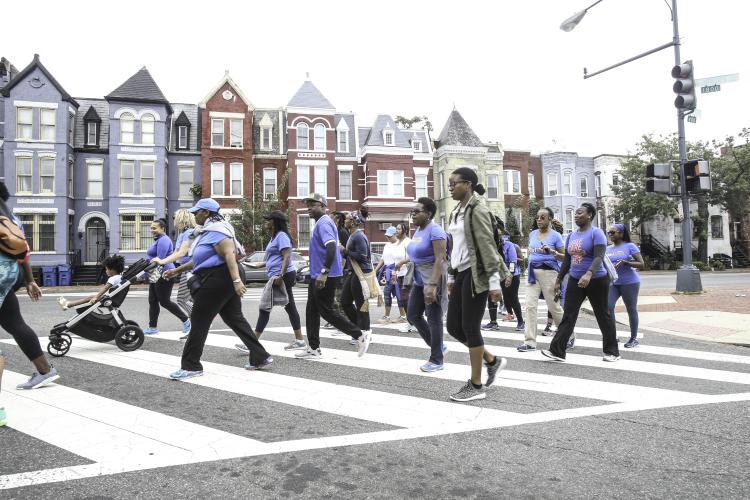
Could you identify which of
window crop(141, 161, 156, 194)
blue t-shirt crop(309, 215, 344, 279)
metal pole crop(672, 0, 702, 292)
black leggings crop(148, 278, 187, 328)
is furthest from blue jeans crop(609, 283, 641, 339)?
window crop(141, 161, 156, 194)

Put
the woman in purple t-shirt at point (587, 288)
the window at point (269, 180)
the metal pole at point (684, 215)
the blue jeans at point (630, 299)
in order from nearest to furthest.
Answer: the woman in purple t-shirt at point (587, 288) → the blue jeans at point (630, 299) → the metal pole at point (684, 215) → the window at point (269, 180)

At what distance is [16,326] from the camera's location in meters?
4.57

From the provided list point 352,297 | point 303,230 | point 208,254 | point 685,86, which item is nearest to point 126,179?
point 303,230

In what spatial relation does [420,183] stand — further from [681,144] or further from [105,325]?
[105,325]

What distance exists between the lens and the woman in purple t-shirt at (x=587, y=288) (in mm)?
6207

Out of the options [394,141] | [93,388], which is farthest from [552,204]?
[93,388]

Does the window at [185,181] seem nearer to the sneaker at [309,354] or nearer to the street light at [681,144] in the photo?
the street light at [681,144]

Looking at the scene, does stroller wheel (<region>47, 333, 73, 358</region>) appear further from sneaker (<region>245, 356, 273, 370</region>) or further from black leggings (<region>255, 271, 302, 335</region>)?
sneaker (<region>245, 356, 273, 370</region>)

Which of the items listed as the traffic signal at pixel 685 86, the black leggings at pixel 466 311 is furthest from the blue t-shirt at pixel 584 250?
the traffic signal at pixel 685 86

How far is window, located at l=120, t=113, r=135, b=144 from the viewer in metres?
31.0

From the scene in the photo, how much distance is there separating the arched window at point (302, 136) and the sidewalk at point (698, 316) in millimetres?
24887

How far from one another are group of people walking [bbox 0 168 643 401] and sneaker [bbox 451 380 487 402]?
0.01 metres

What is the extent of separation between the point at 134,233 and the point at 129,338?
26.4 m

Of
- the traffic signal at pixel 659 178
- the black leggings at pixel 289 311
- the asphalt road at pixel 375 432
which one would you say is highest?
the traffic signal at pixel 659 178
